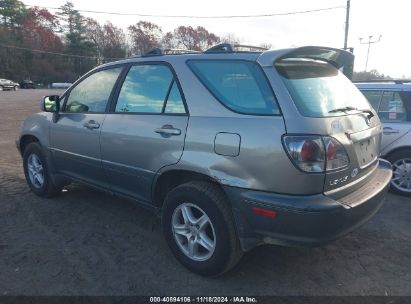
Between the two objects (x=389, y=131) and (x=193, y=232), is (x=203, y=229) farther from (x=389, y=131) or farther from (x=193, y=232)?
(x=389, y=131)

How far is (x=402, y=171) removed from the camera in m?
4.93

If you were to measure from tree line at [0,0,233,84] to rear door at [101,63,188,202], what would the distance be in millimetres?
69510

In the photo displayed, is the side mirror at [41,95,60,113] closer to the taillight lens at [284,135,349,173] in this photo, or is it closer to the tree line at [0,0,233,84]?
the taillight lens at [284,135,349,173]

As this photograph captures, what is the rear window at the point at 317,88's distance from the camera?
2.55 m

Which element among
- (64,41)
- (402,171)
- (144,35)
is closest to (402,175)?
(402,171)

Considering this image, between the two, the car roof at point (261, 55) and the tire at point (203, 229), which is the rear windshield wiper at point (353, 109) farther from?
the tire at point (203, 229)

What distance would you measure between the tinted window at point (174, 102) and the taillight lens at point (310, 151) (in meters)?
1.03

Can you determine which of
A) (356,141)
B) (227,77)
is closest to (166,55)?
(227,77)

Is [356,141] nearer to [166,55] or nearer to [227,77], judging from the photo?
[227,77]

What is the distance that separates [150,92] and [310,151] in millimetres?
1653

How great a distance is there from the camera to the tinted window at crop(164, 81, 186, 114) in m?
3.00

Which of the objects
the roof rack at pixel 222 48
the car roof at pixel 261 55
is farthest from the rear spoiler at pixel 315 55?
the roof rack at pixel 222 48

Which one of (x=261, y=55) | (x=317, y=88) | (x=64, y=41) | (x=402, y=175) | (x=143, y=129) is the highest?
(x=64, y=41)

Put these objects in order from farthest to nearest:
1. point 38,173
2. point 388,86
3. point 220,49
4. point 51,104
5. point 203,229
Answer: point 388,86 < point 38,173 < point 51,104 < point 220,49 < point 203,229
